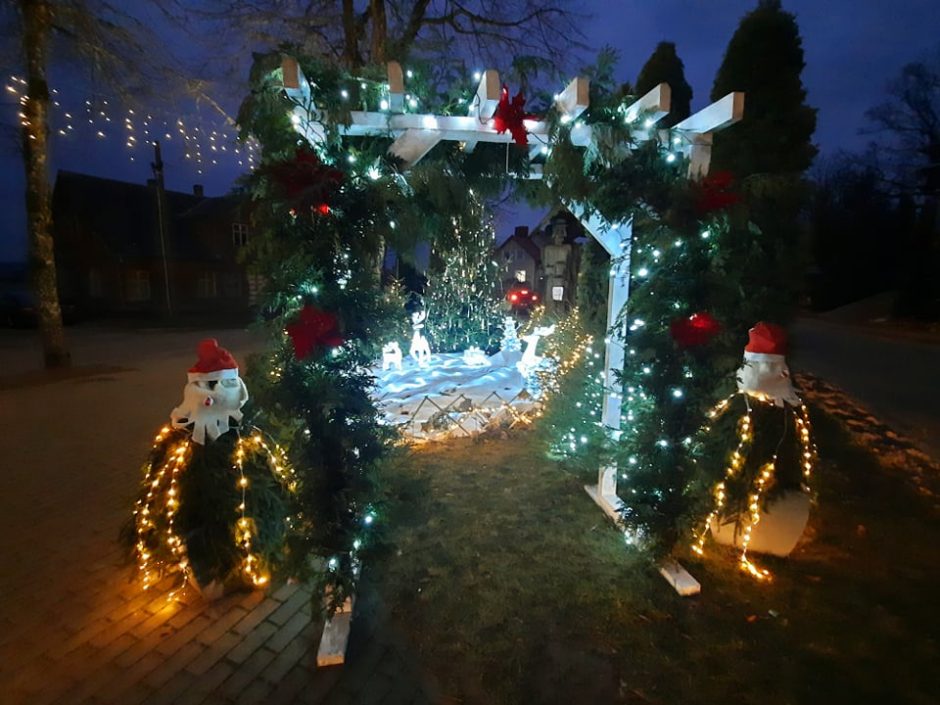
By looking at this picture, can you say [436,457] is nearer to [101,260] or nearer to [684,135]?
[684,135]

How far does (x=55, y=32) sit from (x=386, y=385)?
854 cm

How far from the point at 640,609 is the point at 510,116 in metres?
2.95

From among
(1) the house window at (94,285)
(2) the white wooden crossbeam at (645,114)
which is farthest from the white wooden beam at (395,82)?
(1) the house window at (94,285)

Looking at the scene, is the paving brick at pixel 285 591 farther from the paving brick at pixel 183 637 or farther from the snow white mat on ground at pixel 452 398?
the snow white mat on ground at pixel 452 398

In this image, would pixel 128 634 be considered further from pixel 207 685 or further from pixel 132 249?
pixel 132 249

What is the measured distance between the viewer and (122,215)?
85.8ft

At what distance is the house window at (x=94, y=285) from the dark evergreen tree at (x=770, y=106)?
2924cm

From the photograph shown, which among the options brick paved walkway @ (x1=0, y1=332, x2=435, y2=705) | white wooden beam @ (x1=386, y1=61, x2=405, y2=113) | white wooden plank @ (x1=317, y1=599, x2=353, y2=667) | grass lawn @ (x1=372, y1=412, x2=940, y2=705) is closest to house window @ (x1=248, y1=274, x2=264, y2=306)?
white wooden beam @ (x1=386, y1=61, x2=405, y2=113)

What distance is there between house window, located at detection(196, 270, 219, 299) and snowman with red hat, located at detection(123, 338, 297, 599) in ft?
93.8

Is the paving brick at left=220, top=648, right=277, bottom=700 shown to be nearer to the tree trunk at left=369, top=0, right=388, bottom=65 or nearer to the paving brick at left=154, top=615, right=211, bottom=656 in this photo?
the paving brick at left=154, top=615, right=211, bottom=656

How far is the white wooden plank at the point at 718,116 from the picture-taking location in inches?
109

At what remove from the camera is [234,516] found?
2.84m

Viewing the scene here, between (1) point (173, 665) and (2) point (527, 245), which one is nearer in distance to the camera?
(1) point (173, 665)

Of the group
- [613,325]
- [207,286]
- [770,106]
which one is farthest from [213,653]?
[207,286]
